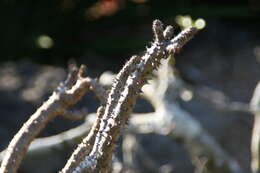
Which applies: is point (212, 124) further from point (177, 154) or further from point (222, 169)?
point (222, 169)

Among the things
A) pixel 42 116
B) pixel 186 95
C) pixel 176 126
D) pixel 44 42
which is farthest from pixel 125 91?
pixel 44 42

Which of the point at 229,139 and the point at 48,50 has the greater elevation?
the point at 48,50

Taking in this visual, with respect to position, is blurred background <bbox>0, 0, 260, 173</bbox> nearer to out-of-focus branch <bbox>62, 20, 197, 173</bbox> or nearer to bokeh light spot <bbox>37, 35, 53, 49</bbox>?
bokeh light spot <bbox>37, 35, 53, 49</bbox>

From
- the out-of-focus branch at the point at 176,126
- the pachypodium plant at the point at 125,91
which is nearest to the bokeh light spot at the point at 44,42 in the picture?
the out-of-focus branch at the point at 176,126

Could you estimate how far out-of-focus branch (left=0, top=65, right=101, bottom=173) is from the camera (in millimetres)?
688

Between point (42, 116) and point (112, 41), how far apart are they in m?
3.09

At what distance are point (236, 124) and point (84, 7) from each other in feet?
4.76

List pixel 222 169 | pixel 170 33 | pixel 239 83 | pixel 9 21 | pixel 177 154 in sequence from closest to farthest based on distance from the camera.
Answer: pixel 170 33 < pixel 222 169 < pixel 177 154 < pixel 239 83 < pixel 9 21

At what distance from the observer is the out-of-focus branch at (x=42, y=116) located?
0.69 metres

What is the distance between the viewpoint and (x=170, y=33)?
1.77ft

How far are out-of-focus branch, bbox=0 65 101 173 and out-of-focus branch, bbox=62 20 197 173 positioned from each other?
0.17 meters

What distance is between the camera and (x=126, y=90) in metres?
0.52

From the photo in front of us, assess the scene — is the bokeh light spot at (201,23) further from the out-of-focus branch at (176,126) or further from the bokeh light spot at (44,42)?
the bokeh light spot at (44,42)

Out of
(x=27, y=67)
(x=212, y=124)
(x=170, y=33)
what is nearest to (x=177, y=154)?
(x=212, y=124)
